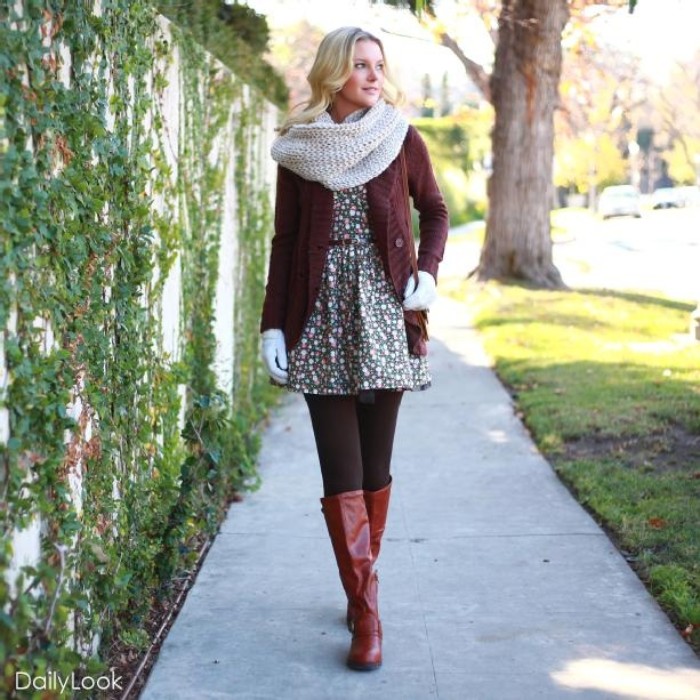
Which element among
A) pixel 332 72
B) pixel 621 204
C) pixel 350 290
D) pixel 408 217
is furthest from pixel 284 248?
pixel 621 204

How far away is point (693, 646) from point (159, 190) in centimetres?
247

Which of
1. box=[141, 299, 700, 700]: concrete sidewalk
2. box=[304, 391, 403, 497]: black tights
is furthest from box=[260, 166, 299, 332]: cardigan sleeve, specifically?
box=[141, 299, 700, 700]: concrete sidewalk

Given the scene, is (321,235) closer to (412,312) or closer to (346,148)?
(346,148)

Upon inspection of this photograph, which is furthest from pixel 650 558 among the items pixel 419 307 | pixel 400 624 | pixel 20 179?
pixel 20 179

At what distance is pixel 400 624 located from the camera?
395 centimetres

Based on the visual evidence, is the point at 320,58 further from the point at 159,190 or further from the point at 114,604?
the point at 114,604

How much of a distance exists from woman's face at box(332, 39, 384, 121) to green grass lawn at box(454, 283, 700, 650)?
2.02m

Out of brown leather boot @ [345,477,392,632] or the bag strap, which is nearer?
the bag strap

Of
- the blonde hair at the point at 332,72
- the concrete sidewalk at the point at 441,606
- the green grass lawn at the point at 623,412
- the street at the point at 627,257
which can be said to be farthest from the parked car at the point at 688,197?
the blonde hair at the point at 332,72

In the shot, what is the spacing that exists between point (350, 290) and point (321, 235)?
7.7 inches

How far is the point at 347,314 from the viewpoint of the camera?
3615 millimetres

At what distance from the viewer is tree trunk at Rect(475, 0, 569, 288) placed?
1488 centimetres

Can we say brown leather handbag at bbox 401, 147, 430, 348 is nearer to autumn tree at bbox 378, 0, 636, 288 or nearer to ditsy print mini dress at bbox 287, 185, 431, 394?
ditsy print mini dress at bbox 287, 185, 431, 394

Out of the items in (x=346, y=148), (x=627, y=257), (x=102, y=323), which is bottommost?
(x=627, y=257)
